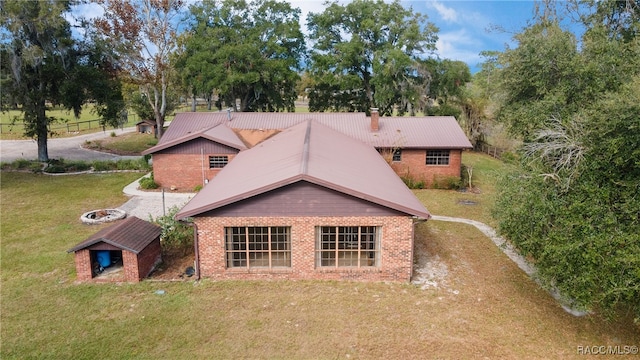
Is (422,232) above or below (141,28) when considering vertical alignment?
below

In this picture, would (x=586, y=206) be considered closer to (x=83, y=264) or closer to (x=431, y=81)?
(x=83, y=264)

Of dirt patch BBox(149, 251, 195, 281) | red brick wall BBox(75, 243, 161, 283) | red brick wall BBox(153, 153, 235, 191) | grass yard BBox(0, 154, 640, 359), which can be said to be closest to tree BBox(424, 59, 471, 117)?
red brick wall BBox(153, 153, 235, 191)

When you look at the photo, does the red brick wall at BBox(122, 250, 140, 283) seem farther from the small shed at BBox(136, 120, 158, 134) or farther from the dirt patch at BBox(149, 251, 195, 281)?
the small shed at BBox(136, 120, 158, 134)

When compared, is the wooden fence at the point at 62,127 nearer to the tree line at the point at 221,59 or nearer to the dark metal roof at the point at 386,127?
the tree line at the point at 221,59

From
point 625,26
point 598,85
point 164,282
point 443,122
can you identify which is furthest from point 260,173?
point 625,26

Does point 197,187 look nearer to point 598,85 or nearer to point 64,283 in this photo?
point 64,283

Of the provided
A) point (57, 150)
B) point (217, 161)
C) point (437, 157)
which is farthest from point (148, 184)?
point (57, 150)
